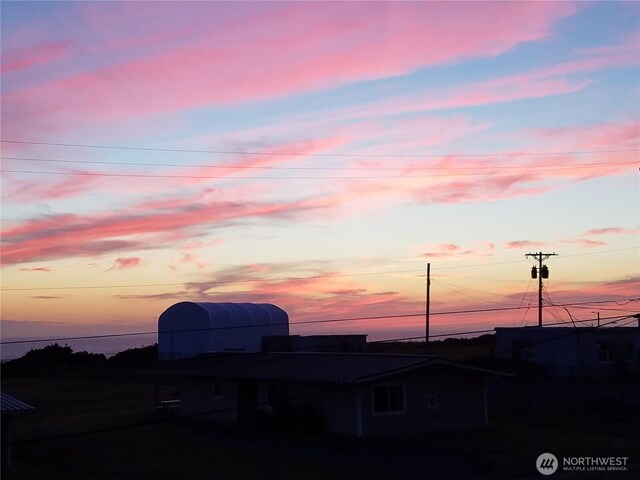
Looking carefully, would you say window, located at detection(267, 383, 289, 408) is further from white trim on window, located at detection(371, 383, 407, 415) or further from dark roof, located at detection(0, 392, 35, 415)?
dark roof, located at detection(0, 392, 35, 415)

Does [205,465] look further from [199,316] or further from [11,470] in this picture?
[199,316]

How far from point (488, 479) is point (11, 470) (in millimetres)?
A: 15798

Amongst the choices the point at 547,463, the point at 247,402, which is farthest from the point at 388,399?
the point at 547,463

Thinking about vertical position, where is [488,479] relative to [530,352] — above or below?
below

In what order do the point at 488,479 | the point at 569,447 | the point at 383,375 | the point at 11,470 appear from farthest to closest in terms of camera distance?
the point at 383,375
the point at 569,447
the point at 11,470
the point at 488,479

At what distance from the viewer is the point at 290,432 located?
121 feet

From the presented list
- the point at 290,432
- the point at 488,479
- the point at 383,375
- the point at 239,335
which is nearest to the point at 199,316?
the point at 239,335

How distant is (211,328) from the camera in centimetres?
5497

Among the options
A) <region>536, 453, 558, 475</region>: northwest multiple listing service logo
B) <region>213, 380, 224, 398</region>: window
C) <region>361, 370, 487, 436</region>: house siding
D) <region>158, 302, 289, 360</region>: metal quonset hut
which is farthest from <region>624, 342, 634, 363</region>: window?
<region>213, 380, 224, 398</region>: window

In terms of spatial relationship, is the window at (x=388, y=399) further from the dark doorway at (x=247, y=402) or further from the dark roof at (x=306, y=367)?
the dark doorway at (x=247, y=402)

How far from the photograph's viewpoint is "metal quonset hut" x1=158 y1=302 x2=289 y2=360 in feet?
181

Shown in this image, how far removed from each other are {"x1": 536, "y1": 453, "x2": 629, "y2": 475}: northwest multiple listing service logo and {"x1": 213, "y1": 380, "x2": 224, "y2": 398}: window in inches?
728

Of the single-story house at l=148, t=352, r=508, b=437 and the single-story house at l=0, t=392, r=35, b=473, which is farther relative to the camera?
the single-story house at l=148, t=352, r=508, b=437

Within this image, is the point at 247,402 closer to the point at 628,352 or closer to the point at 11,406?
the point at 11,406
